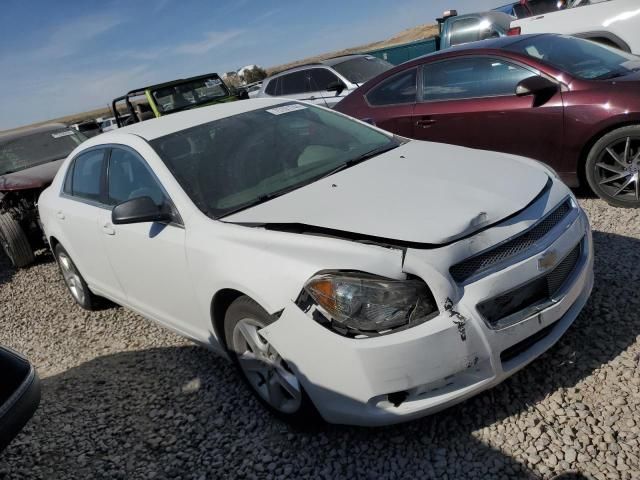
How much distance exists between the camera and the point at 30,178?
6.46 m

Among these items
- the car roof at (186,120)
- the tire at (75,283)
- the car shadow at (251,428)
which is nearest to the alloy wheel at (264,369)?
the car shadow at (251,428)

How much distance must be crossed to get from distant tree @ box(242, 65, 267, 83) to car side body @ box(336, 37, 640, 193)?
38.7 meters

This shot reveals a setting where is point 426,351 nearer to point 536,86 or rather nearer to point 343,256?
point 343,256

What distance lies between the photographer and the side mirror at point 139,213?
2855 millimetres

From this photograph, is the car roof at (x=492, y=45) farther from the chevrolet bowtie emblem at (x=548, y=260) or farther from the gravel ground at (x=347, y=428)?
the chevrolet bowtie emblem at (x=548, y=260)

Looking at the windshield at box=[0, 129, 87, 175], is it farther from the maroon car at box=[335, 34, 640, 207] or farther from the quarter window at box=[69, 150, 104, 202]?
the maroon car at box=[335, 34, 640, 207]

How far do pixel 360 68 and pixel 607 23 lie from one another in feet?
14.6

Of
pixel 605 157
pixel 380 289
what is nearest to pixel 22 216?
pixel 380 289

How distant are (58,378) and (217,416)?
1.66m

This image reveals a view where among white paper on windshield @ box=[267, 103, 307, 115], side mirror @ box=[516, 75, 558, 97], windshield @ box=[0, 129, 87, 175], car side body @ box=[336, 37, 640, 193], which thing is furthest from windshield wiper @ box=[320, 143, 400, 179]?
windshield @ box=[0, 129, 87, 175]

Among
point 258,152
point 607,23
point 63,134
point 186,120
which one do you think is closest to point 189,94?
point 63,134

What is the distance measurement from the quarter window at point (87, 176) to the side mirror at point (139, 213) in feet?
3.54

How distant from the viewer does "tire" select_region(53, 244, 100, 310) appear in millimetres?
4695

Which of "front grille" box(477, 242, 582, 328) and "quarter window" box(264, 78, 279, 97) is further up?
"quarter window" box(264, 78, 279, 97)
